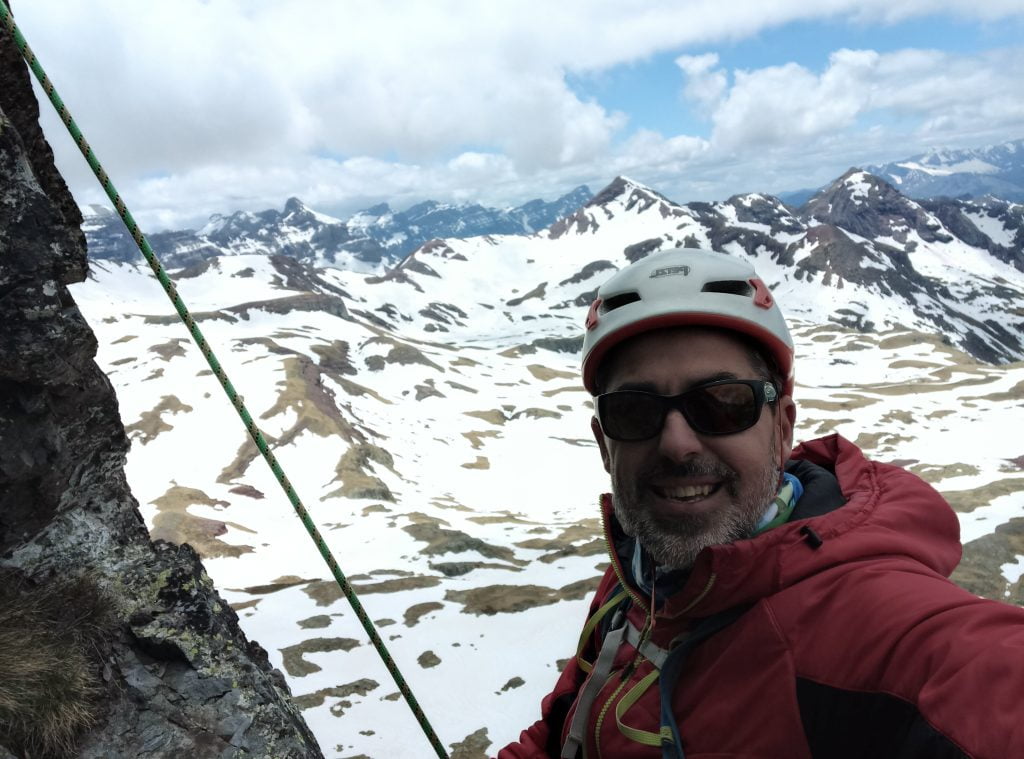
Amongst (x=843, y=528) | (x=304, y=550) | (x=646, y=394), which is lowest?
(x=304, y=550)

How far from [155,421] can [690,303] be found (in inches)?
4028

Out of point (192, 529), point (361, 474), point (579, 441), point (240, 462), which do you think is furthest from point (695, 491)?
point (579, 441)

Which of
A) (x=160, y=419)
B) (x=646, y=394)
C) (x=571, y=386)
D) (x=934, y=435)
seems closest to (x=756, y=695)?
(x=646, y=394)

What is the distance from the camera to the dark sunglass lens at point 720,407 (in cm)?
385

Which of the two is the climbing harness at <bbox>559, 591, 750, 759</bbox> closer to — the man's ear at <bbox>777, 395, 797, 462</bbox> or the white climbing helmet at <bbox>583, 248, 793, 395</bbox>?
the man's ear at <bbox>777, 395, 797, 462</bbox>

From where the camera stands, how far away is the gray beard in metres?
3.75

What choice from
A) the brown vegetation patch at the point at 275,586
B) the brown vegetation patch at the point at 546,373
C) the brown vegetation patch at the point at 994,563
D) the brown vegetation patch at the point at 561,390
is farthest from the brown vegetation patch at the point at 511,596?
the brown vegetation patch at the point at 546,373

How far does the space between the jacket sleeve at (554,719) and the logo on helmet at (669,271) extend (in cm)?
281

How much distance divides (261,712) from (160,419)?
96051 mm

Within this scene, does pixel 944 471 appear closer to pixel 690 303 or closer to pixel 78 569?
pixel 690 303

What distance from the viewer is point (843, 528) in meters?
3.33

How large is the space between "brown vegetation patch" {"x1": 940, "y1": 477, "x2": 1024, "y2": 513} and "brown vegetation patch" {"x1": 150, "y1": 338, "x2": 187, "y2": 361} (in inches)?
4945

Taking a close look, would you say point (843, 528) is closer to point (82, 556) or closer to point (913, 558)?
point (913, 558)

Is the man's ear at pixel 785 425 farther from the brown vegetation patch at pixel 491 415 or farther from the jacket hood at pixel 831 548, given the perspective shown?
the brown vegetation patch at pixel 491 415
